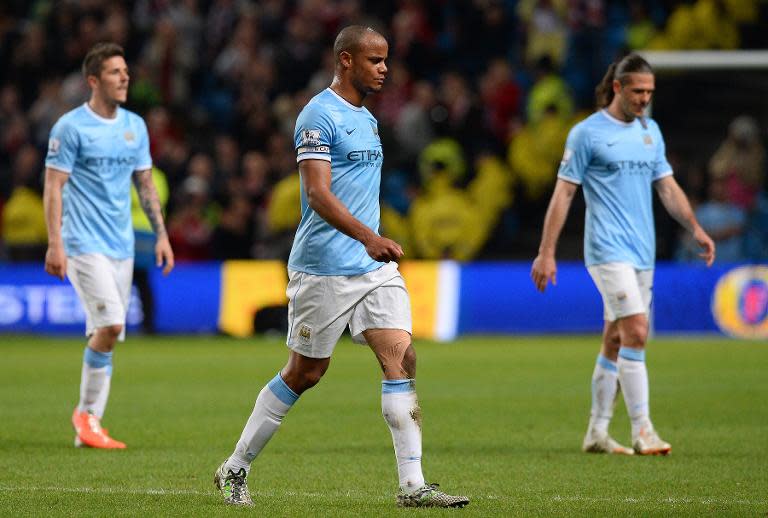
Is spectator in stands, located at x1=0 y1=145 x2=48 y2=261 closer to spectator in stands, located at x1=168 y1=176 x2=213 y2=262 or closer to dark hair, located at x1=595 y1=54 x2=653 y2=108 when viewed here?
spectator in stands, located at x1=168 y1=176 x2=213 y2=262

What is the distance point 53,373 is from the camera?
15227 millimetres

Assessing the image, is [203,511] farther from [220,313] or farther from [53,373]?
[220,313]

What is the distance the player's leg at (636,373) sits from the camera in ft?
31.6

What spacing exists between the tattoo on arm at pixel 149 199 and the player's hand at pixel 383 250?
3.71 metres

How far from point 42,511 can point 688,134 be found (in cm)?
1767

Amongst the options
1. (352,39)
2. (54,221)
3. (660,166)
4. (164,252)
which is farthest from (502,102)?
(352,39)

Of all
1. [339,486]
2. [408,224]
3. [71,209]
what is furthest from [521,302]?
[339,486]

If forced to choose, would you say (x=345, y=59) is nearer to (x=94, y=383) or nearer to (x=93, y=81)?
(x=93, y=81)

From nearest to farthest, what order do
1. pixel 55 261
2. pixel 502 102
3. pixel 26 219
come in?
pixel 55 261 < pixel 26 219 < pixel 502 102

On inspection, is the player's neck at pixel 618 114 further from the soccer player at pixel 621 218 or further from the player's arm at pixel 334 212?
the player's arm at pixel 334 212

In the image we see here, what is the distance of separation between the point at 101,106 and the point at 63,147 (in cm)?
44

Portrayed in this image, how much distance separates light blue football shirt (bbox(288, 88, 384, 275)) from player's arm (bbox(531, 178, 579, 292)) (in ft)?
7.08

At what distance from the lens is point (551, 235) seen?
961 cm

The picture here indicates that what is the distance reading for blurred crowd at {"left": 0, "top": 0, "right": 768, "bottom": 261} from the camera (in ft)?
69.5
